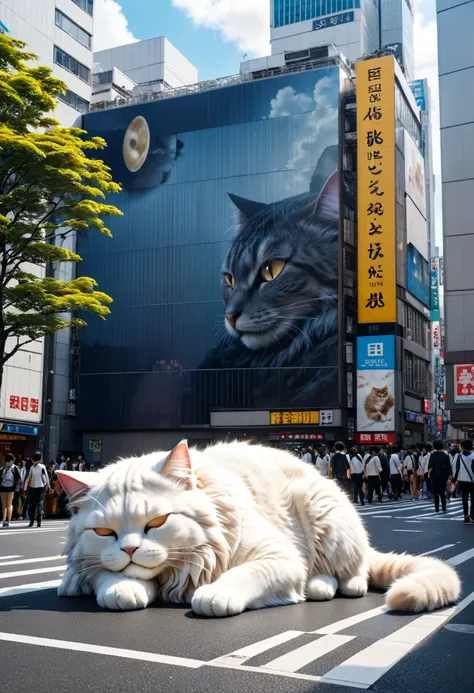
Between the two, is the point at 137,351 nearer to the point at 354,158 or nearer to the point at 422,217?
the point at 354,158

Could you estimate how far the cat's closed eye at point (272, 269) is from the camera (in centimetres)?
4866

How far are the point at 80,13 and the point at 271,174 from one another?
49.2 ft

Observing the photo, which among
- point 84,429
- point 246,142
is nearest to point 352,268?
point 246,142

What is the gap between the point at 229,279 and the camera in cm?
5059

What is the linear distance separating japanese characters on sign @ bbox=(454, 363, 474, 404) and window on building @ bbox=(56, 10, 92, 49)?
29.9 meters

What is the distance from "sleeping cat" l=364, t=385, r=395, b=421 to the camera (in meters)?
47.4

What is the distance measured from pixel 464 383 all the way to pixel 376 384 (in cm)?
1204

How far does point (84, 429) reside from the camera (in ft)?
177

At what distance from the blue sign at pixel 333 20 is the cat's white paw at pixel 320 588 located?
3230 inches

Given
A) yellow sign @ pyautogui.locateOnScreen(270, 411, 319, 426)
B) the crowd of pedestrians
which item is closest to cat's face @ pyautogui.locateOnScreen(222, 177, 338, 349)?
yellow sign @ pyautogui.locateOnScreen(270, 411, 319, 426)

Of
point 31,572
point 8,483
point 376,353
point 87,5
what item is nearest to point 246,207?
point 376,353

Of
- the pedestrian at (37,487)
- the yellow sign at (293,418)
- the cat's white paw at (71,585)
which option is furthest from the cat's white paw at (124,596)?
the yellow sign at (293,418)

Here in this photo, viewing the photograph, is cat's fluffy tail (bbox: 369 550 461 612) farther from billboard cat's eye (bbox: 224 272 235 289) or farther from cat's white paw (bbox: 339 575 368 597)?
billboard cat's eye (bbox: 224 272 235 289)

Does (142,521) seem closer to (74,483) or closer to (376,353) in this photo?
(74,483)
